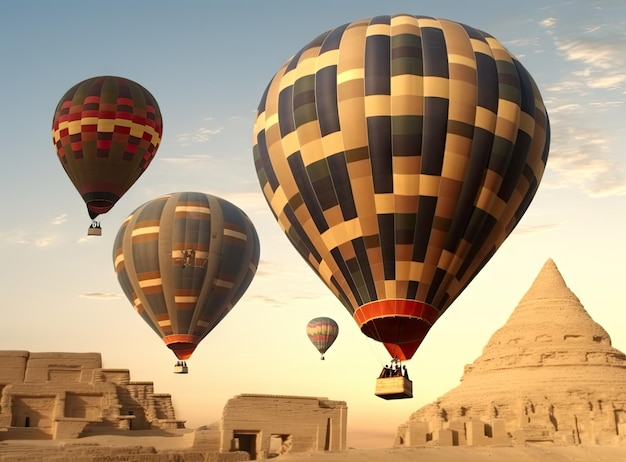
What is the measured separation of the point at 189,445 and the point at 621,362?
66999 mm

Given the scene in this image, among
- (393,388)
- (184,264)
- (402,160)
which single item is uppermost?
(184,264)

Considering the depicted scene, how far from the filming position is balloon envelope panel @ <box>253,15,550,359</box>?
2284 centimetres

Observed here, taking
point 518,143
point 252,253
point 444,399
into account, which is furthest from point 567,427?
point 518,143

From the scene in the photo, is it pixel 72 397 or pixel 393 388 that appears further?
pixel 72 397

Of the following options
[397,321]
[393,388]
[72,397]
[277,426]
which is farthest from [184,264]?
[397,321]

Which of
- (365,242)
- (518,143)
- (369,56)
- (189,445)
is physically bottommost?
(189,445)

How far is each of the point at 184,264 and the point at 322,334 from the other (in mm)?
21094

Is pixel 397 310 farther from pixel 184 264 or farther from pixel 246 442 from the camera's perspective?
pixel 246 442

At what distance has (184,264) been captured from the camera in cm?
3903

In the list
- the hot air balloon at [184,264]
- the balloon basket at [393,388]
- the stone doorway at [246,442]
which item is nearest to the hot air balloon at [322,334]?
the hot air balloon at [184,264]

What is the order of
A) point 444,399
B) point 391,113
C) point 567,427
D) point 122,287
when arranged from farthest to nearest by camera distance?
1. point 444,399
2. point 567,427
3. point 122,287
4. point 391,113

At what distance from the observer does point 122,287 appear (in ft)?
136

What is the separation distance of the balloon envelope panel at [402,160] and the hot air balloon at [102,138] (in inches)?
585

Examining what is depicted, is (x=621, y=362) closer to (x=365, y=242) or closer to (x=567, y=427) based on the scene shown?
(x=567, y=427)
